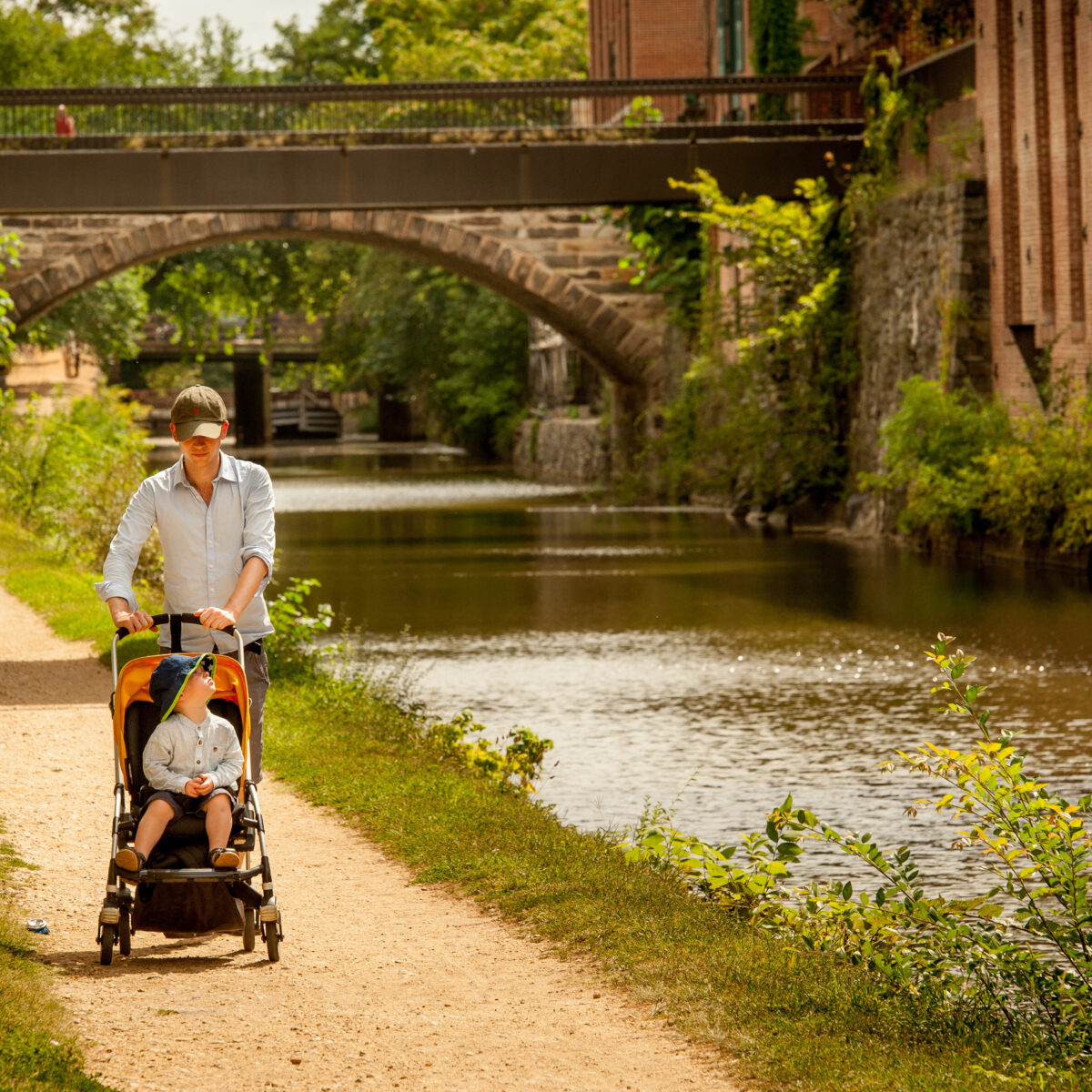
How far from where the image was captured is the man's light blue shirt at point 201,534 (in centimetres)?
568

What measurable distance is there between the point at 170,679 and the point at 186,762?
242 millimetres

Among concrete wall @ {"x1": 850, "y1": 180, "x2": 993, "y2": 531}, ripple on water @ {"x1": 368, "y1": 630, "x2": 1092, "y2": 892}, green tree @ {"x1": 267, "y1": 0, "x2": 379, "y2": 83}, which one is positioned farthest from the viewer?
green tree @ {"x1": 267, "y1": 0, "x2": 379, "y2": 83}

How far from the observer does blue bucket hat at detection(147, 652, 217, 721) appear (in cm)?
536

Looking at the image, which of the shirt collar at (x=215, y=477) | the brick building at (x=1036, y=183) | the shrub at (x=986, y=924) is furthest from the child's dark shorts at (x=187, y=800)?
the brick building at (x=1036, y=183)

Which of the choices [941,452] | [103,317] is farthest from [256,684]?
[103,317]

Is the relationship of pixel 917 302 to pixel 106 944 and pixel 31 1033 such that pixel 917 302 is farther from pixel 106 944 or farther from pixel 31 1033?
pixel 31 1033

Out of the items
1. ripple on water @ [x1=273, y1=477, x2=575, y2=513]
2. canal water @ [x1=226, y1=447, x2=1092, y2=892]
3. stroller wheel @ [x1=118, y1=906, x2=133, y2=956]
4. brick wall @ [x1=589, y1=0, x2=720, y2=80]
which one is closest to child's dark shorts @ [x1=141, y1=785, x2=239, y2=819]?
stroller wheel @ [x1=118, y1=906, x2=133, y2=956]

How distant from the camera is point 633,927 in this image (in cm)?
573

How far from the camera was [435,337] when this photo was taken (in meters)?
51.9

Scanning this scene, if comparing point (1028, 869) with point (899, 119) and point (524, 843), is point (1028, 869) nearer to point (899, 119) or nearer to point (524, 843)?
point (524, 843)

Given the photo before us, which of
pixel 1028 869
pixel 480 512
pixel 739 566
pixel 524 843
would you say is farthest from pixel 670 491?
pixel 1028 869

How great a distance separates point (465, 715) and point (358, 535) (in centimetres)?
1583

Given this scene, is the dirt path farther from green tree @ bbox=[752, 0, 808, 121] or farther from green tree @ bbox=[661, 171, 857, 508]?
green tree @ bbox=[752, 0, 808, 121]

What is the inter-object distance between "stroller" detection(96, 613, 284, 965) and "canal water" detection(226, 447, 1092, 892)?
2483 mm
